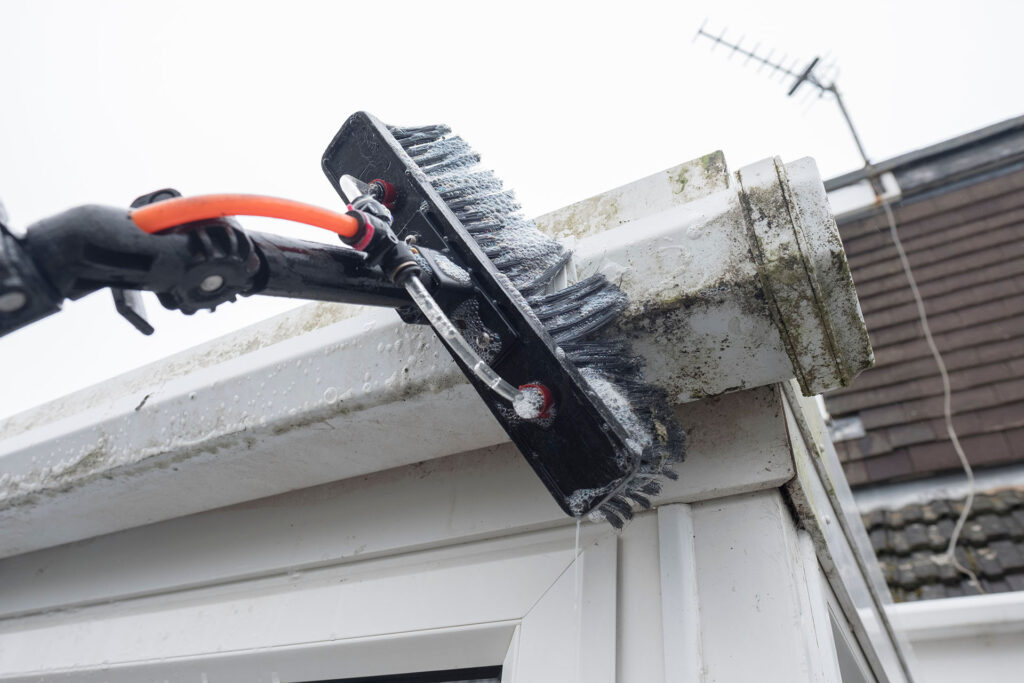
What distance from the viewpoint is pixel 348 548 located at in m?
1.06

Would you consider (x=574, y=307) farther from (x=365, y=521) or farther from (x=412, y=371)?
(x=365, y=521)

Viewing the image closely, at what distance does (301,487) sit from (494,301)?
596 mm

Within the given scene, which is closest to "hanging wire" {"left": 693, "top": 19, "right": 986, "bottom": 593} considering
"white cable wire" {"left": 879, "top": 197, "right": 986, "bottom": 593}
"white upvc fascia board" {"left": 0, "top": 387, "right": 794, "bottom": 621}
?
"white cable wire" {"left": 879, "top": 197, "right": 986, "bottom": 593}

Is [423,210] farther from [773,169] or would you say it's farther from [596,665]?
[596,665]

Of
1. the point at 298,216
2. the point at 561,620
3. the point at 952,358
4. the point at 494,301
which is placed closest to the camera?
the point at 298,216

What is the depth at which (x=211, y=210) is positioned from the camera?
45 cm

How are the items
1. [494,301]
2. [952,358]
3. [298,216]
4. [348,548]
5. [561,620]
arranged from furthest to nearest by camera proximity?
1. [952,358]
2. [348,548]
3. [561,620]
4. [494,301]
5. [298,216]

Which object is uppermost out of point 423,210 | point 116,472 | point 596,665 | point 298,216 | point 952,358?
point 952,358

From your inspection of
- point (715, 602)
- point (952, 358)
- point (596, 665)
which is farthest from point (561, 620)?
point (952, 358)

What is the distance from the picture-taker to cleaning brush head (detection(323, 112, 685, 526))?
66 centimetres

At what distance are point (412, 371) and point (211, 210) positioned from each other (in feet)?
1.35

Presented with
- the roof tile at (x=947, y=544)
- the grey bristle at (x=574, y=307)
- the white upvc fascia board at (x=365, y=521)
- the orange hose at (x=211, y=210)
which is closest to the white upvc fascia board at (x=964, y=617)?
the roof tile at (x=947, y=544)

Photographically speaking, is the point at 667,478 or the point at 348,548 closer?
the point at 667,478

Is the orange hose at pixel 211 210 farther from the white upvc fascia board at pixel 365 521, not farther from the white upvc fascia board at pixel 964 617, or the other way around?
the white upvc fascia board at pixel 964 617
